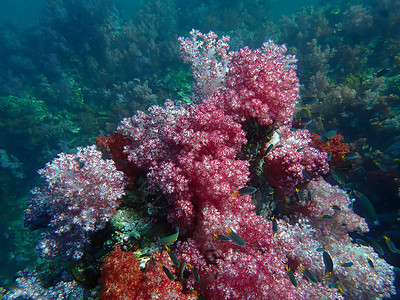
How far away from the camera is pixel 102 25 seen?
18156 millimetres

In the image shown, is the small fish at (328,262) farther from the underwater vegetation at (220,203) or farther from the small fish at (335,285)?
the small fish at (335,285)

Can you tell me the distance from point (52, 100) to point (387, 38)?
21994mm

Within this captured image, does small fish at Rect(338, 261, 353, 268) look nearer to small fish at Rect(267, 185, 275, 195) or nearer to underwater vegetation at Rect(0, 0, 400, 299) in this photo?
underwater vegetation at Rect(0, 0, 400, 299)

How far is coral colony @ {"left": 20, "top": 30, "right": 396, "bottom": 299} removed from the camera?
296cm

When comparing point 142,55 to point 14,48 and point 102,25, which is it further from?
point 14,48

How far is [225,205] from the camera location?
3400mm

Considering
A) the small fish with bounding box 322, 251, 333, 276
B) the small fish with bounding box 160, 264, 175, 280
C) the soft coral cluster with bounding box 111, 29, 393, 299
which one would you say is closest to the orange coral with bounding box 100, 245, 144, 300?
the small fish with bounding box 160, 264, 175, 280

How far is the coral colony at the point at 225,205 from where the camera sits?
2963 mm

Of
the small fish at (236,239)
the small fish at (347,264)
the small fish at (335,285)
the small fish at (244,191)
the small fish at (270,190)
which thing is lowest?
the small fish at (335,285)

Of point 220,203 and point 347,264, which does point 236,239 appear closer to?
point 220,203

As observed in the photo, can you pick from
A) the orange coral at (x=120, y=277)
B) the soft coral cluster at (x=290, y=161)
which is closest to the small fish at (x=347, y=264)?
the soft coral cluster at (x=290, y=161)

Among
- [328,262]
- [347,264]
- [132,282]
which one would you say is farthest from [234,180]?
[347,264]

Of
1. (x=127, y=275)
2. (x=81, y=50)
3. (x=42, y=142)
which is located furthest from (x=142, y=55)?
(x=127, y=275)

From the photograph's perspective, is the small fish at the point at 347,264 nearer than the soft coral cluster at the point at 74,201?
No
